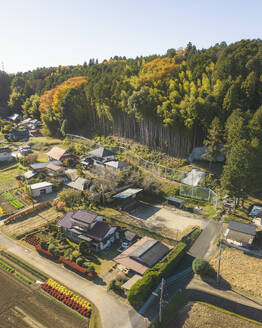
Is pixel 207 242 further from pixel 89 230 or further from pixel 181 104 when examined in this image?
pixel 181 104

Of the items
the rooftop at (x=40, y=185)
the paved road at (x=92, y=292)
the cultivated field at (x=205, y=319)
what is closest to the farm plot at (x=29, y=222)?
the paved road at (x=92, y=292)

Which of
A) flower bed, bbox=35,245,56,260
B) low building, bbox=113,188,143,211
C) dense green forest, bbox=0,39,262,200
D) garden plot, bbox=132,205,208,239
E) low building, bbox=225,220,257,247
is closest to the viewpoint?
low building, bbox=225,220,257,247

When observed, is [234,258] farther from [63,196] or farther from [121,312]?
[63,196]

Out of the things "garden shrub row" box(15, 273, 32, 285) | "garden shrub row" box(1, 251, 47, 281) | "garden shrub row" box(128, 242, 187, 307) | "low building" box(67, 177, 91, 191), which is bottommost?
"garden shrub row" box(15, 273, 32, 285)

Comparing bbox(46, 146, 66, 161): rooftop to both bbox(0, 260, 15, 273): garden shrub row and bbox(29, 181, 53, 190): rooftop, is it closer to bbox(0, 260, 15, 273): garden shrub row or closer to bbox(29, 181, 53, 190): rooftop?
bbox(29, 181, 53, 190): rooftop

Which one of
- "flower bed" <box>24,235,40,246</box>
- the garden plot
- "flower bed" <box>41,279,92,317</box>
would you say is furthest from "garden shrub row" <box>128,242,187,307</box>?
"flower bed" <box>24,235,40,246</box>

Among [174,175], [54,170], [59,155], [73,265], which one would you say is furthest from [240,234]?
[59,155]

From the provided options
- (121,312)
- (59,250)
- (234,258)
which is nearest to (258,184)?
(234,258)
